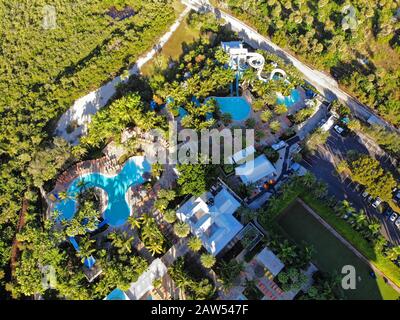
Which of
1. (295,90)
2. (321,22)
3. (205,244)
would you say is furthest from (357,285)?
(321,22)

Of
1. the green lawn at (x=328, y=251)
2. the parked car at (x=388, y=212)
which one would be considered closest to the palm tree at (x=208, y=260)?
the green lawn at (x=328, y=251)

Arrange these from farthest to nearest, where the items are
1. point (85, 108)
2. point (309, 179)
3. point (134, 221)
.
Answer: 1. point (85, 108)
2. point (309, 179)
3. point (134, 221)

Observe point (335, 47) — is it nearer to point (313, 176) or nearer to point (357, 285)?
point (313, 176)

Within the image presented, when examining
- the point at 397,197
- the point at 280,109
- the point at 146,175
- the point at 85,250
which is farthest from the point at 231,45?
the point at 85,250

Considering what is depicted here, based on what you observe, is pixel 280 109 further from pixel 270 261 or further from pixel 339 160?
pixel 270 261

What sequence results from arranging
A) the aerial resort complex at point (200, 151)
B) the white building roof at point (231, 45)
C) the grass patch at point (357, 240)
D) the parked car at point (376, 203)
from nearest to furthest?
the aerial resort complex at point (200, 151)
the grass patch at point (357, 240)
the parked car at point (376, 203)
the white building roof at point (231, 45)

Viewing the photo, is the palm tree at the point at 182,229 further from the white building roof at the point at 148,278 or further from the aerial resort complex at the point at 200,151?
the white building roof at the point at 148,278
